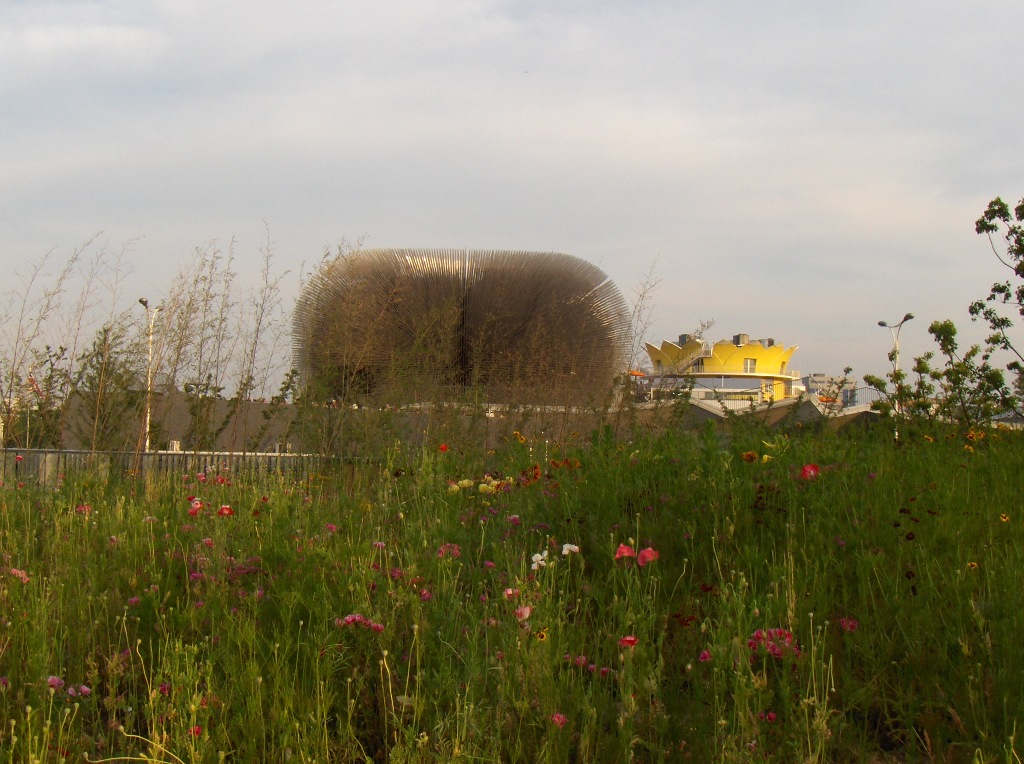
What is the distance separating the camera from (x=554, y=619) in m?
2.18

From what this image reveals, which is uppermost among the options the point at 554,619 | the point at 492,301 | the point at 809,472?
the point at 492,301

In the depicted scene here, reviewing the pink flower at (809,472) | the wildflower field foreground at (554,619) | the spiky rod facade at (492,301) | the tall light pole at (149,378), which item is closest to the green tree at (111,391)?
the tall light pole at (149,378)

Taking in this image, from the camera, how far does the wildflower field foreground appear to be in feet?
6.13

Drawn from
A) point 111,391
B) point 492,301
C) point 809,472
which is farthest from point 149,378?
point 492,301

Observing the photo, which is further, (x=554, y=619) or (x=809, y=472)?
(x=809, y=472)

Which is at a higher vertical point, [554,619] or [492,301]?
[492,301]

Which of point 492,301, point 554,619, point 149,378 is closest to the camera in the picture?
point 554,619

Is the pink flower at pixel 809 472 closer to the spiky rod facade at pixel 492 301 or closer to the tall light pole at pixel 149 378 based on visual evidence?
the tall light pole at pixel 149 378

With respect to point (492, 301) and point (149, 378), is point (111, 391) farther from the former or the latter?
point (492, 301)

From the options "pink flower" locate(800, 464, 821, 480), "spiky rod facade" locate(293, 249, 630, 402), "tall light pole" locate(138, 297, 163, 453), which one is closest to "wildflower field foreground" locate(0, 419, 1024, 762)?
"pink flower" locate(800, 464, 821, 480)

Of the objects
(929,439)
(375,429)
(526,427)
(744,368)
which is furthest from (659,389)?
(744,368)

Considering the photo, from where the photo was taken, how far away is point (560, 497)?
3469 millimetres

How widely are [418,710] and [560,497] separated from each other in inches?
66.7

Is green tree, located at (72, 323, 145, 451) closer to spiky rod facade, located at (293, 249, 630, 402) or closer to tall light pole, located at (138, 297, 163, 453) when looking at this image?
tall light pole, located at (138, 297, 163, 453)
